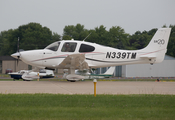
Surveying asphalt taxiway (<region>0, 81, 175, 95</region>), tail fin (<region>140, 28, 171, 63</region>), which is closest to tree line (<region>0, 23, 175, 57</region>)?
tail fin (<region>140, 28, 171, 63</region>)

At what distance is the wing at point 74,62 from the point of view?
1301cm

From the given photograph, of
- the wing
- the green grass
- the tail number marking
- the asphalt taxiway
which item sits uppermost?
the tail number marking

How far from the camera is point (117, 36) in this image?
186 ft

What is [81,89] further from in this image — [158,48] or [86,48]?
[158,48]

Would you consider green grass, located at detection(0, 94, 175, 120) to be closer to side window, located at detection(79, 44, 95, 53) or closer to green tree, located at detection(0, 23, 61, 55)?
side window, located at detection(79, 44, 95, 53)

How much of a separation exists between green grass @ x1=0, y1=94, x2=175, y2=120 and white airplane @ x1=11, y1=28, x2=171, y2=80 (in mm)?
7590

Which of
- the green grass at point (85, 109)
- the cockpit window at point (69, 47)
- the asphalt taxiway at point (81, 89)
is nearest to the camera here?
the green grass at point (85, 109)

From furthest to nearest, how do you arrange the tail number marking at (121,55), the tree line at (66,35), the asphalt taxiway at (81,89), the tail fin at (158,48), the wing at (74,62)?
1. the tree line at (66,35)
2. the tail number marking at (121,55)
3. the tail fin at (158,48)
4. the wing at (74,62)
5. the asphalt taxiway at (81,89)

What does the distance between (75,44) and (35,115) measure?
9.94 metres

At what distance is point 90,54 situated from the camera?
15.2m

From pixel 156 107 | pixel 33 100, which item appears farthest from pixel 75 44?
pixel 156 107

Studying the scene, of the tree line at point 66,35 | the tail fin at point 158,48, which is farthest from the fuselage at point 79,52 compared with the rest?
the tree line at point 66,35

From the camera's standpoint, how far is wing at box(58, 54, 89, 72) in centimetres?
1301

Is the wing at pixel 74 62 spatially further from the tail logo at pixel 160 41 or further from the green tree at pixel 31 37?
the green tree at pixel 31 37
